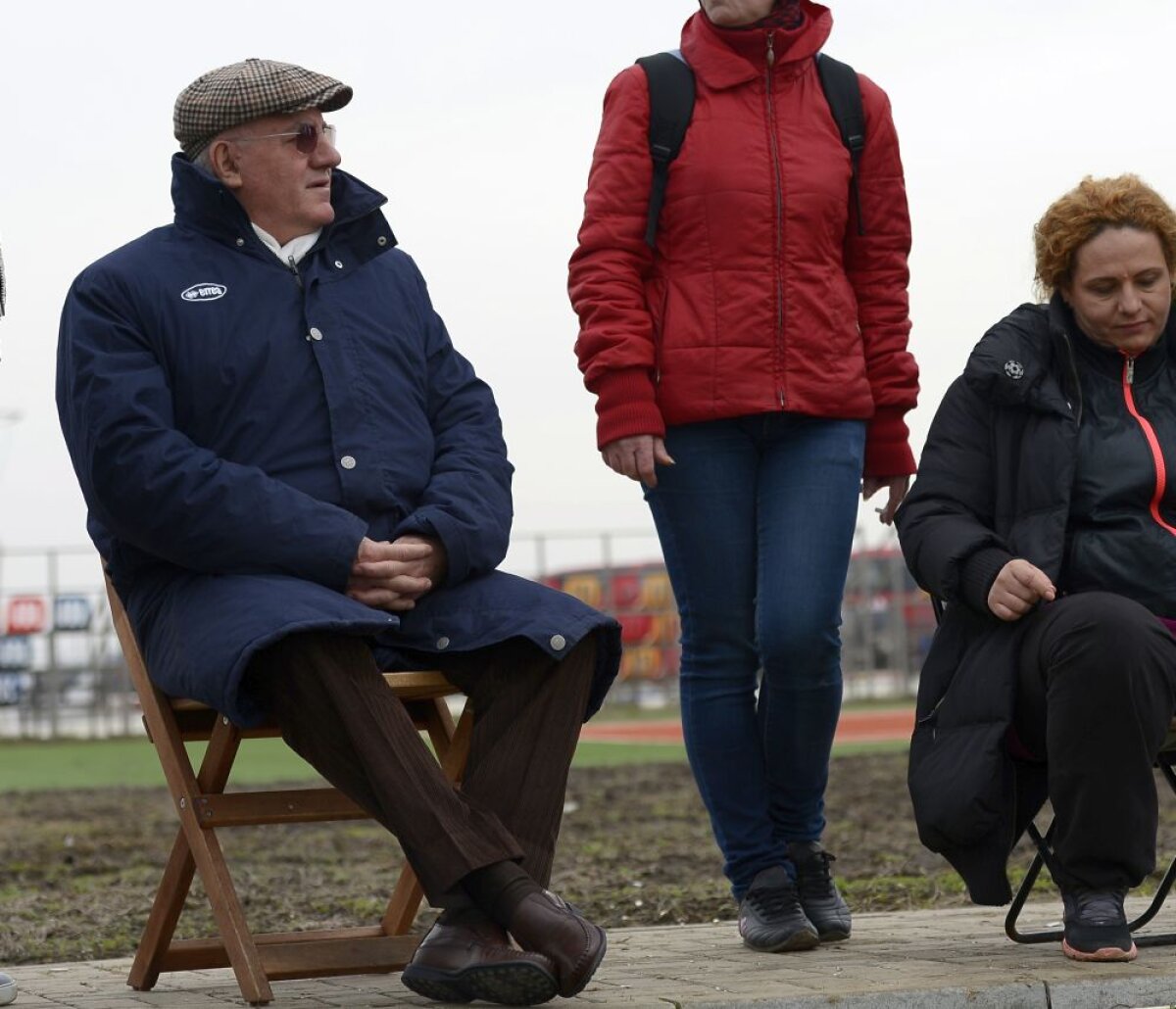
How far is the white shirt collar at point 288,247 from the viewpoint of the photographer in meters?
4.37

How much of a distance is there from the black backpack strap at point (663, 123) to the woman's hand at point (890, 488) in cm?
76

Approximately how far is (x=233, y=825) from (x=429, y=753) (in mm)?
516

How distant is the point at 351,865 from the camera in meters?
8.49

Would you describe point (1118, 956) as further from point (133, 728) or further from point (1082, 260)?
point (133, 728)

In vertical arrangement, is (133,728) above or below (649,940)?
below

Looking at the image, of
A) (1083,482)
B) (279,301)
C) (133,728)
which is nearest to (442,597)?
(279,301)

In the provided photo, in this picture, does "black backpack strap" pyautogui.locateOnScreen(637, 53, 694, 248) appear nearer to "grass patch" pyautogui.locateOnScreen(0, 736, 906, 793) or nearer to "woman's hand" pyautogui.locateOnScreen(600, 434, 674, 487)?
"woman's hand" pyautogui.locateOnScreen(600, 434, 674, 487)

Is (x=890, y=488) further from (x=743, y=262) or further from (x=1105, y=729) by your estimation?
(x=1105, y=729)

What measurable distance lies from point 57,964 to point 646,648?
19.8m

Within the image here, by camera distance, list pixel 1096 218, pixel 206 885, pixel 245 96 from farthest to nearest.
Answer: pixel 1096 218, pixel 245 96, pixel 206 885

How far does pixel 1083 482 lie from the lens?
4441 mm

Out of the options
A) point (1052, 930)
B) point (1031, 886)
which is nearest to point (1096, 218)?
point (1031, 886)

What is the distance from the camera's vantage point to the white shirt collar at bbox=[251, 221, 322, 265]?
437cm

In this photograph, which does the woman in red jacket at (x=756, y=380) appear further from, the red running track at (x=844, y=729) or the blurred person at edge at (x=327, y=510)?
the red running track at (x=844, y=729)
